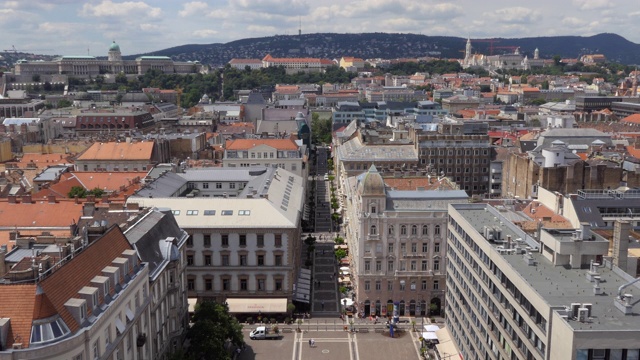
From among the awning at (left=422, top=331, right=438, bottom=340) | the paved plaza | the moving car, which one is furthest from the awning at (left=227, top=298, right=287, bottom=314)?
the awning at (left=422, top=331, right=438, bottom=340)

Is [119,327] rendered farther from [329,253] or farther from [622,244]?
[329,253]

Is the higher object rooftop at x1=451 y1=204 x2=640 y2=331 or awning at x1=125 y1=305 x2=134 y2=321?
rooftop at x1=451 y1=204 x2=640 y2=331

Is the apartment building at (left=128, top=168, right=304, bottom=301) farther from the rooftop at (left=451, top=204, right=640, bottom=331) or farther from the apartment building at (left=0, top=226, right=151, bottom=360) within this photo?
the rooftop at (left=451, top=204, right=640, bottom=331)

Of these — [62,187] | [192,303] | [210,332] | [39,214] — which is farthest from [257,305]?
[62,187]

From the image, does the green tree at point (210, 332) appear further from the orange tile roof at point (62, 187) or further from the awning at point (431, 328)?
the orange tile roof at point (62, 187)

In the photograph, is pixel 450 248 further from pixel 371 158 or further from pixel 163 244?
pixel 371 158

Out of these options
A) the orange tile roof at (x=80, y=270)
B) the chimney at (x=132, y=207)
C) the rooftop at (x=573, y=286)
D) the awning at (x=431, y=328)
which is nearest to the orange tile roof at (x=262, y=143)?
the chimney at (x=132, y=207)

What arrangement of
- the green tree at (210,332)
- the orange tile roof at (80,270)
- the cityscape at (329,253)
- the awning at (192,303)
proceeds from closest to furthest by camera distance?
the orange tile roof at (80,270), the cityscape at (329,253), the green tree at (210,332), the awning at (192,303)
